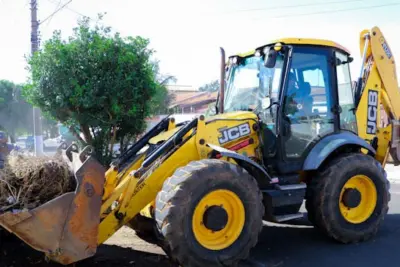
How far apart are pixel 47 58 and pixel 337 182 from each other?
7.30 m

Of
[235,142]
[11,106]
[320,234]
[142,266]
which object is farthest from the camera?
[11,106]

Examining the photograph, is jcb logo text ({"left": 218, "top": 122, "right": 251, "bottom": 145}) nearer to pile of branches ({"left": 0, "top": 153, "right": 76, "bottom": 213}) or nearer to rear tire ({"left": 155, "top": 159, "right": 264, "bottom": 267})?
rear tire ({"left": 155, "top": 159, "right": 264, "bottom": 267})

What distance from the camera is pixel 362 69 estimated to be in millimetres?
6828

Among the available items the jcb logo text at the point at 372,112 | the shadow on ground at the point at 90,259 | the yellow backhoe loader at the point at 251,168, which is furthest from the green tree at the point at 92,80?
the jcb logo text at the point at 372,112

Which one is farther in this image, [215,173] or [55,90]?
[55,90]

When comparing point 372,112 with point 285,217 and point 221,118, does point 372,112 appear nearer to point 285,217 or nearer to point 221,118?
point 285,217

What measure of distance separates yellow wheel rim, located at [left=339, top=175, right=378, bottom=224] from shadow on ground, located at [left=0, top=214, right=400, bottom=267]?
36cm

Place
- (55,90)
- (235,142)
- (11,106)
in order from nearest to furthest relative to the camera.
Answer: (235,142) → (55,90) → (11,106)

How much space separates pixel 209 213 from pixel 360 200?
7.97 feet

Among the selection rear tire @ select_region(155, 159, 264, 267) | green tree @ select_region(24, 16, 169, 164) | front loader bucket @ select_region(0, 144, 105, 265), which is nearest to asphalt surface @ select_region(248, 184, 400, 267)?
rear tire @ select_region(155, 159, 264, 267)

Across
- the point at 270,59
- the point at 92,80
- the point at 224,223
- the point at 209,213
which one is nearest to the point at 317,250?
the point at 224,223

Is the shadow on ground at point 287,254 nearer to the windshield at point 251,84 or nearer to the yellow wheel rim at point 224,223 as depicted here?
the yellow wheel rim at point 224,223

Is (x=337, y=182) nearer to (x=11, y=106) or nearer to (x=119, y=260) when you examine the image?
(x=119, y=260)

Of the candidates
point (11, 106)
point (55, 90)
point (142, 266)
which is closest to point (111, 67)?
point (55, 90)
